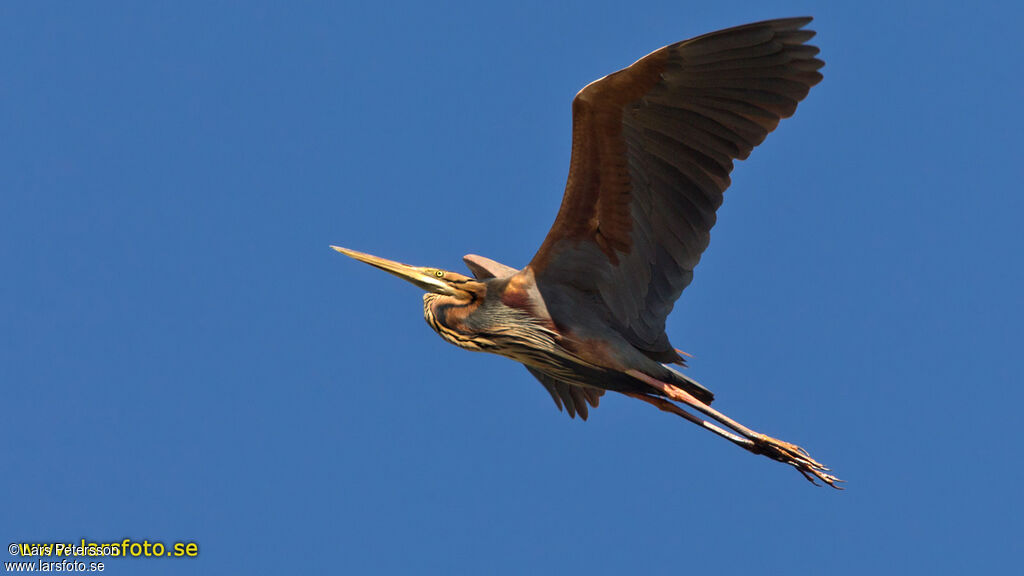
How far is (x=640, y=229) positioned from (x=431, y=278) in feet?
5.81

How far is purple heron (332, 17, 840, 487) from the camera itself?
8711 millimetres

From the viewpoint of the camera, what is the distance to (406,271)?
9.77 m

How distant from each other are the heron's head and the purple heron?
0.01 meters

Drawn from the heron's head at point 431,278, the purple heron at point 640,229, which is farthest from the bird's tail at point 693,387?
the heron's head at point 431,278

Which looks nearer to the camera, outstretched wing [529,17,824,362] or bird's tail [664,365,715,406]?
outstretched wing [529,17,824,362]

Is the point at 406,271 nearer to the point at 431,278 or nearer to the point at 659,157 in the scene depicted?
the point at 431,278

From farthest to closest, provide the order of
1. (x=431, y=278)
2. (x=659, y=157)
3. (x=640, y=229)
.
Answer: (x=431, y=278) < (x=640, y=229) < (x=659, y=157)

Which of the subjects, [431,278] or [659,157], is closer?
[659,157]

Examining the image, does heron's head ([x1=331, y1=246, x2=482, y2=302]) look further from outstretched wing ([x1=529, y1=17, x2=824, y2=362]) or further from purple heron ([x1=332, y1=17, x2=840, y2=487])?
outstretched wing ([x1=529, y1=17, x2=824, y2=362])

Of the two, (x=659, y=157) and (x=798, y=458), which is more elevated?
(x=659, y=157)

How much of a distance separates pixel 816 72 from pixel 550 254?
2431mm

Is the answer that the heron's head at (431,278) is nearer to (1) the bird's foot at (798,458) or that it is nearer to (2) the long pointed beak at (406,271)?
(2) the long pointed beak at (406,271)

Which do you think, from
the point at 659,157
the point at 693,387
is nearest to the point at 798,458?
the point at 693,387

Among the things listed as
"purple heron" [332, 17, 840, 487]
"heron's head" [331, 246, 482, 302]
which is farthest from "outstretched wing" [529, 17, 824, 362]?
"heron's head" [331, 246, 482, 302]
